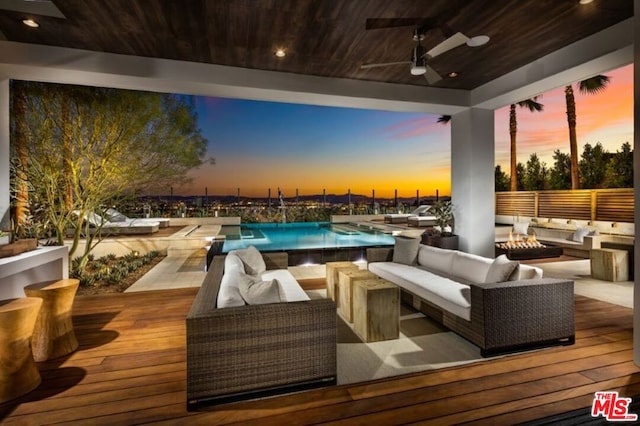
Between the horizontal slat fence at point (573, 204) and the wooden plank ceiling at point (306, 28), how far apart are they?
16.0ft

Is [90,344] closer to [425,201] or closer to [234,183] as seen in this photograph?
[234,183]

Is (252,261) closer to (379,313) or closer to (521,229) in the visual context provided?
(379,313)

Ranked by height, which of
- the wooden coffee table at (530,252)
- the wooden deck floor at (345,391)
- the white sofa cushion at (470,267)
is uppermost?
the white sofa cushion at (470,267)

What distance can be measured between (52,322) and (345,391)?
244cm

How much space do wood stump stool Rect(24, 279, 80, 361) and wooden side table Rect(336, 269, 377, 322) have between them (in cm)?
250

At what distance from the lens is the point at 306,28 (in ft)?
11.4

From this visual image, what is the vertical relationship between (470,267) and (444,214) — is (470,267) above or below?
below

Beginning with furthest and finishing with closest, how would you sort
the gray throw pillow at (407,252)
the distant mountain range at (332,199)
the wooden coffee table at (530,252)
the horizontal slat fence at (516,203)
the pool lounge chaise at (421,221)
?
the distant mountain range at (332,199), the pool lounge chaise at (421,221), the horizontal slat fence at (516,203), the wooden coffee table at (530,252), the gray throw pillow at (407,252)

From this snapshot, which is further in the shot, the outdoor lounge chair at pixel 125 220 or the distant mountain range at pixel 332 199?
the distant mountain range at pixel 332 199

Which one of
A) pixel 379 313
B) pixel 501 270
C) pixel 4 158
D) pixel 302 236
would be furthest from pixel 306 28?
pixel 302 236

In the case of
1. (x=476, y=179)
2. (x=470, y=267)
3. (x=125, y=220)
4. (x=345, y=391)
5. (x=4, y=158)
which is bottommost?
(x=345, y=391)

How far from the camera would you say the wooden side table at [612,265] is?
5.07 metres

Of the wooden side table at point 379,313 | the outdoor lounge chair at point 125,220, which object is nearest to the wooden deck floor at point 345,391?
the wooden side table at point 379,313

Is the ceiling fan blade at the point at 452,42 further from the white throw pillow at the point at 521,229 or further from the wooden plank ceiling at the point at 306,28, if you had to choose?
the white throw pillow at the point at 521,229
